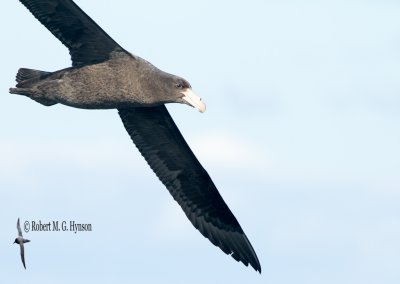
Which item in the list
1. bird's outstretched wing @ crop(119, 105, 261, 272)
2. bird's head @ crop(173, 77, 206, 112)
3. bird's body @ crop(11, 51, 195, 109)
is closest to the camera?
bird's body @ crop(11, 51, 195, 109)

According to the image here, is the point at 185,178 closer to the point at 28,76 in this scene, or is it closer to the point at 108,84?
the point at 108,84

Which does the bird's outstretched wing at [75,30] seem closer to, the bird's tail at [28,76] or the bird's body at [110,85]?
the bird's body at [110,85]

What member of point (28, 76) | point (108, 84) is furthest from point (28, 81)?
point (108, 84)

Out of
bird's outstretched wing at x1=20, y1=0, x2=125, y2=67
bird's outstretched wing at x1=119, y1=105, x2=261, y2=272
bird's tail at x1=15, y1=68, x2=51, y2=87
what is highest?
bird's outstretched wing at x1=20, y1=0, x2=125, y2=67

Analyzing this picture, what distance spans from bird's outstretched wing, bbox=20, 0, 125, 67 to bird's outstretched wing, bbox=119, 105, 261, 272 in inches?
89.5

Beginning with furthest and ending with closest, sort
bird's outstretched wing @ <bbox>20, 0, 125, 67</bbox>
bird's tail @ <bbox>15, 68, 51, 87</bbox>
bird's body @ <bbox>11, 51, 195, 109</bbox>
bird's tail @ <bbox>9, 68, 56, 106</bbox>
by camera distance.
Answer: bird's tail @ <bbox>15, 68, 51, 87</bbox>, bird's tail @ <bbox>9, 68, 56, 106</bbox>, bird's outstretched wing @ <bbox>20, 0, 125, 67</bbox>, bird's body @ <bbox>11, 51, 195, 109</bbox>

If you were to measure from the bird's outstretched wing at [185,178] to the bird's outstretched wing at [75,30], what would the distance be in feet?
7.46

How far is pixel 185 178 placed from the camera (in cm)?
2292

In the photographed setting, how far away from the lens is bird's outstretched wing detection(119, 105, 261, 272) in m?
22.2

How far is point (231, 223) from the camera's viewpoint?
23.2 metres

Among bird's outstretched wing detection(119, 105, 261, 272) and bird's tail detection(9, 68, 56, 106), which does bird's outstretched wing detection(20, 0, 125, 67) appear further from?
bird's outstretched wing detection(119, 105, 261, 272)

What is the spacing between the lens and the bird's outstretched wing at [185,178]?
22.2 metres

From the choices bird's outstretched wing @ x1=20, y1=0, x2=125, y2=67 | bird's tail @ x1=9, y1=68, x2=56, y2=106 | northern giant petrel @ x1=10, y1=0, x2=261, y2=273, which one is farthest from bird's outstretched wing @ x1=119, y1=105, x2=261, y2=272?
bird's tail @ x1=9, y1=68, x2=56, y2=106

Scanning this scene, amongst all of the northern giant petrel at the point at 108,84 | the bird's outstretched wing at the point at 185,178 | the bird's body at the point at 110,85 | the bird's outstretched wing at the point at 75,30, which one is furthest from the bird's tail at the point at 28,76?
the bird's outstretched wing at the point at 185,178
